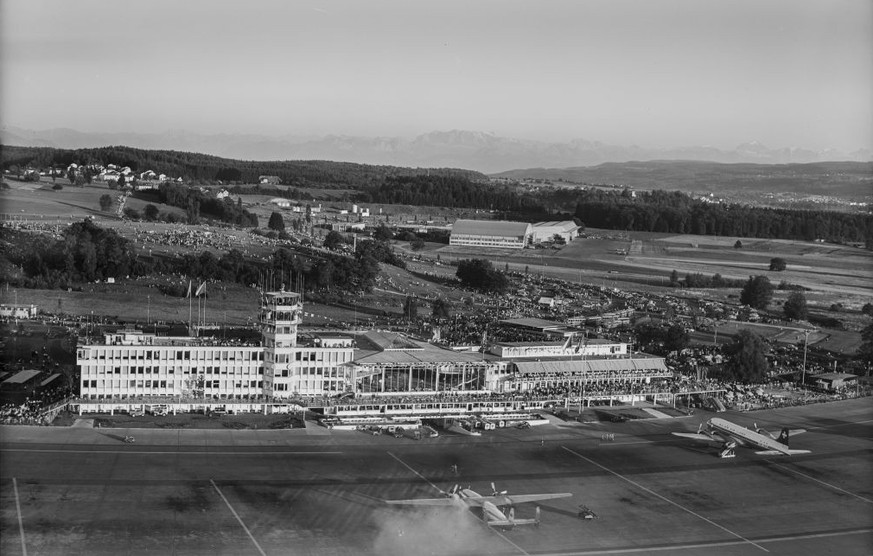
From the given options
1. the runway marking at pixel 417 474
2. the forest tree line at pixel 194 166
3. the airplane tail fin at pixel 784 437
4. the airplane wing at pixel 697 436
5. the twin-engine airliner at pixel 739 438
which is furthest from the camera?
the forest tree line at pixel 194 166

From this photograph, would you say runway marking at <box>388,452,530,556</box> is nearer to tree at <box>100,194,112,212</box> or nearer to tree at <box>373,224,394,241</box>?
tree at <box>100,194,112,212</box>

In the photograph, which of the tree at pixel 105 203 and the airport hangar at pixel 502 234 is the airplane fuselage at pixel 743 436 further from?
the airport hangar at pixel 502 234

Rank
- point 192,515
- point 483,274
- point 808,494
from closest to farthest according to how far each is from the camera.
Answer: point 192,515, point 808,494, point 483,274

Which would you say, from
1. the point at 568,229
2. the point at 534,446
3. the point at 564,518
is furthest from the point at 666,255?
the point at 564,518

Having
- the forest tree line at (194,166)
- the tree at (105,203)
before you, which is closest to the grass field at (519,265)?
the tree at (105,203)

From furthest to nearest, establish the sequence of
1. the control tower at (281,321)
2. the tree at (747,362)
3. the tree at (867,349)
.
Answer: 1. the tree at (867,349)
2. the tree at (747,362)
3. the control tower at (281,321)

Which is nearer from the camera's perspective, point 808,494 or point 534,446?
point 808,494

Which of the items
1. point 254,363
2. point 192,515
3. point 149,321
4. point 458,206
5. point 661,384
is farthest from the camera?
point 458,206

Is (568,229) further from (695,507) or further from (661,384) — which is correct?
(695,507)
